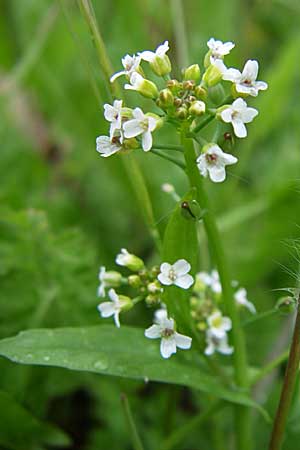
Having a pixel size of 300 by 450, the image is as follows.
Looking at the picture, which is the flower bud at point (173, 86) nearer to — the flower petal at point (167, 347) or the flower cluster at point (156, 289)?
the flower cluster at point (156, 289)

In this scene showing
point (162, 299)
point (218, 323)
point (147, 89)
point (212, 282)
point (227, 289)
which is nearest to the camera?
point (147, 89)

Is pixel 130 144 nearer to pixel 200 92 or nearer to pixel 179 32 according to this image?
pixel 200 92

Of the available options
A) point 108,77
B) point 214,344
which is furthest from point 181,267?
point 108,77

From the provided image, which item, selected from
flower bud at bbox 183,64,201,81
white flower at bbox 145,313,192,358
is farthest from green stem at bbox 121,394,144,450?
flower bud at bbox 183,64,201,81

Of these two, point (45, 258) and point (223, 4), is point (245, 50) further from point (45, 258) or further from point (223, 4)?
point (45, 258)

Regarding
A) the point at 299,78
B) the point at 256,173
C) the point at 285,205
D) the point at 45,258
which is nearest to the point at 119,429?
the point at 45,258

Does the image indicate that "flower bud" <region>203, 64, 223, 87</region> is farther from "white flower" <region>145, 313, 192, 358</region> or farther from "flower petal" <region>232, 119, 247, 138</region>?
"white flower" <region>145, 313, 192, 358</region>
